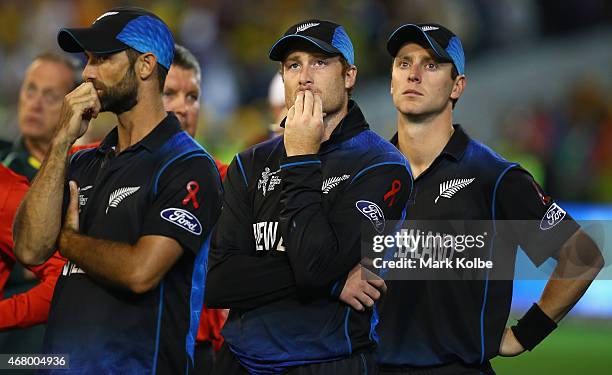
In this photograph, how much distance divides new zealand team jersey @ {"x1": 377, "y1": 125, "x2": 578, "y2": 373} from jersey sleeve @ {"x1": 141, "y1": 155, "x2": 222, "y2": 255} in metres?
1.16

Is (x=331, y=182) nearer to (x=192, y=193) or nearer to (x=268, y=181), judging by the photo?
(x=268, y=181)

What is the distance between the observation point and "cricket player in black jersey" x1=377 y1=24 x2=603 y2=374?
4820 mm

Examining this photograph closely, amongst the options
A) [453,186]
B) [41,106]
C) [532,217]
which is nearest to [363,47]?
[41,106]

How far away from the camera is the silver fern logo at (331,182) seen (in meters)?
4.21

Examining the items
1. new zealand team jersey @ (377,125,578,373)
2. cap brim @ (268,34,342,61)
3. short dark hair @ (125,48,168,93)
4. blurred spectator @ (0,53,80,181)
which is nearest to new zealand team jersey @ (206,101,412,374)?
cap brim @ (268,34,342,61)

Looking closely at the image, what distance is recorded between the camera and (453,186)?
502 centimetres

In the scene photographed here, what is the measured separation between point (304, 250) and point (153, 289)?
1.92 feet

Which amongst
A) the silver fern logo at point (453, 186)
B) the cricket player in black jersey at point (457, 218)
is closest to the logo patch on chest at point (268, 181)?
the cricket player in black jersey at point (457, 218)

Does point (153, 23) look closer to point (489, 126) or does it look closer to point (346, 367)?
point (346, 367)

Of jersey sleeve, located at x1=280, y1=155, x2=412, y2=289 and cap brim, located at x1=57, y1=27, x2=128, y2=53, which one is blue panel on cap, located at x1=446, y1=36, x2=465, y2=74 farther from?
cap brim, located at x1=57, y1=27, x2=128, y2=53

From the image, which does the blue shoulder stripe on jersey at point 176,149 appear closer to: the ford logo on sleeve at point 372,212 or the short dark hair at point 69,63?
the ford logo on sleeve at point 372,212

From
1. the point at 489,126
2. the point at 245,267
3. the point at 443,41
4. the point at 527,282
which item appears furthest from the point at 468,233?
the point at 489,126

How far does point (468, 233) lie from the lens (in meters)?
4.97

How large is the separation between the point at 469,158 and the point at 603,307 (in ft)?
27.5
